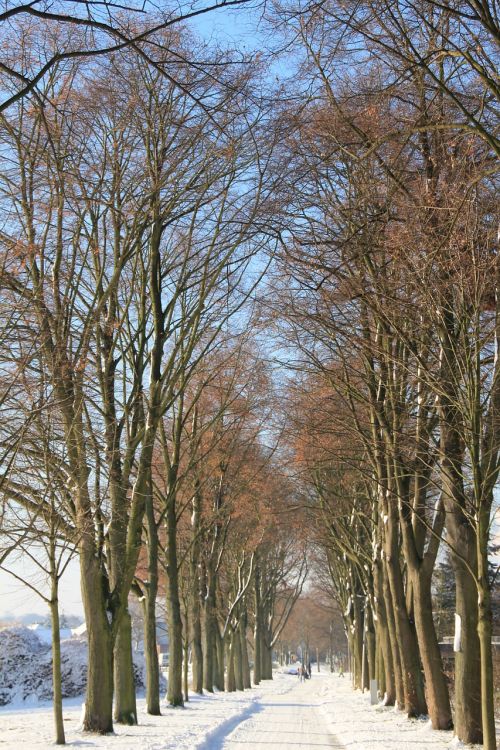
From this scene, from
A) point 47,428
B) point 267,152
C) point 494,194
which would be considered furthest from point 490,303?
point 47,428

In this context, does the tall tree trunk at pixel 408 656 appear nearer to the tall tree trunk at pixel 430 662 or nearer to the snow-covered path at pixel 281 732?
the snow-covered path at pixel 281 732

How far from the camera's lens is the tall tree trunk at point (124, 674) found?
18.8 metres

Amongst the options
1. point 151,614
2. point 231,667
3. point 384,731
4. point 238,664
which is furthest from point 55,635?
point 238,664

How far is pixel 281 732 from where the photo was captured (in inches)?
747

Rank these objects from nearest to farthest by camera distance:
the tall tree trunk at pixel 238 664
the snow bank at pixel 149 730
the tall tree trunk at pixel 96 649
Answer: the snow bank at pixel 149 730
the tall tree trunk at pixel 96 649
the tall tree trunk at pixel 238 664

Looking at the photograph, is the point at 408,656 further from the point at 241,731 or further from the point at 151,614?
the point at 151,614

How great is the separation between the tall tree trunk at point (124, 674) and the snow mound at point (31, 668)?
1064cm

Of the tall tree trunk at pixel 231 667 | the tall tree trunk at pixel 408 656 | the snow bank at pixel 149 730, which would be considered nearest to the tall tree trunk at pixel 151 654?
the snow bank at pixel 149 730

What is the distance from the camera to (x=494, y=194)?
12602 millimetres

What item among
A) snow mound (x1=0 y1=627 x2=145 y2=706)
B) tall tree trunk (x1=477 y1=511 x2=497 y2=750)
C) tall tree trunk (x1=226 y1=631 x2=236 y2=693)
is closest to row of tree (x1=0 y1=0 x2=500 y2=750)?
tall tree trunk (x1=477 y1=511 x2=497 y2=750)

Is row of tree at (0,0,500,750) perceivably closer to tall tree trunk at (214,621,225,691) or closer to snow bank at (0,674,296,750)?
snow bank at (0,674,296,750)

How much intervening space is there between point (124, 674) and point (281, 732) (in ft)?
12.2

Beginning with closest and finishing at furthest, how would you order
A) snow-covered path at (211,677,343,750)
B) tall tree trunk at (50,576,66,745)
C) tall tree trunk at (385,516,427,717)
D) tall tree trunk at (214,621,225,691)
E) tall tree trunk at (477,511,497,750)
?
tall tree trunk at (477,511,497,750) → tall tree trunk at (50,576,66,745) → snow-covered path at (211,677,343,750) → tall tree trunk at (385,516,427,717) → tall tree trunk at (214,621,225,691)

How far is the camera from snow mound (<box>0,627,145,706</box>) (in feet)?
92.6
